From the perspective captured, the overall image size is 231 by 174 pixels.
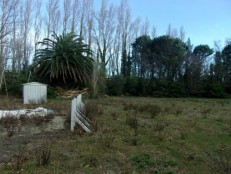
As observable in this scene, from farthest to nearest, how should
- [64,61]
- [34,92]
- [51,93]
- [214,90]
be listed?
[214,90] → [64,61] → [51,93] → [34,92]

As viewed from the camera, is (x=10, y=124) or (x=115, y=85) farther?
(x=115, y=85)

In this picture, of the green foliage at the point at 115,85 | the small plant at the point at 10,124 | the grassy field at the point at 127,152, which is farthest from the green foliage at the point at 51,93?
the grassy field at the point at 127,152

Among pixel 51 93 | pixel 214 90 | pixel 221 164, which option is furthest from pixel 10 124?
pixel 214 90

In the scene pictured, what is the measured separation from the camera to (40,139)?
7551 millimetres

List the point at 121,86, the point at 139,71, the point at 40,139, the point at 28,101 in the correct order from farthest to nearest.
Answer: the point at 139,71
the point at 121,86
the point at 28,101
the point at 40,139

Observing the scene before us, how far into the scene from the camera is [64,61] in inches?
1060

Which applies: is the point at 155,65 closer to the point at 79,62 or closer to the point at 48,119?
the point at 79,62

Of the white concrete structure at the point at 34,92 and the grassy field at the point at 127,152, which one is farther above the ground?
the white concrete structure at the point at 34,92

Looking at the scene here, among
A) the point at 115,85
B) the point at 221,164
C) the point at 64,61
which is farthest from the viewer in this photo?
the point at 115,85

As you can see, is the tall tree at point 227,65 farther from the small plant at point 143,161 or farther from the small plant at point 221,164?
the small plant at point 143,161

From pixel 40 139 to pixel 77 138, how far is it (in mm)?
817

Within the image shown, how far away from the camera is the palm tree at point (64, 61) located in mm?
26641

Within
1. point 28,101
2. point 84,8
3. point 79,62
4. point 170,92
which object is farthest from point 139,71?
point 28,101

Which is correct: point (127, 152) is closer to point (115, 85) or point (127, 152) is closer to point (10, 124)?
point (10, 124)
